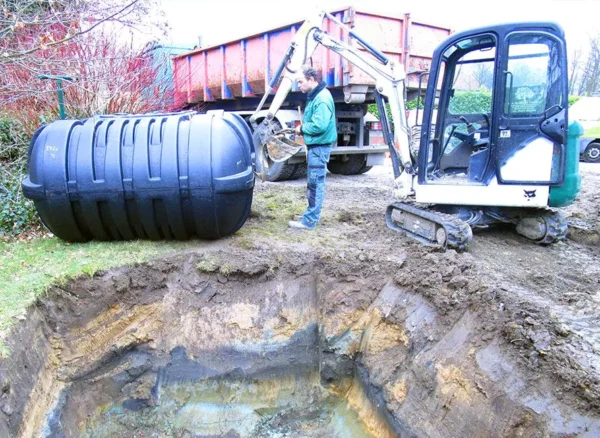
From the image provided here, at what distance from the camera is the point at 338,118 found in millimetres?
8109

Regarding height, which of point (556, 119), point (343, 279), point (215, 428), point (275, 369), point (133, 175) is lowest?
point (215, 428)

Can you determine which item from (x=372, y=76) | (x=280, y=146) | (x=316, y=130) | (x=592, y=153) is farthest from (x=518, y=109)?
(x=592, y=153)

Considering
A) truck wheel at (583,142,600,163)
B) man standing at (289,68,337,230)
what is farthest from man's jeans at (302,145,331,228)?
truck wheel at (583,142,600,163)

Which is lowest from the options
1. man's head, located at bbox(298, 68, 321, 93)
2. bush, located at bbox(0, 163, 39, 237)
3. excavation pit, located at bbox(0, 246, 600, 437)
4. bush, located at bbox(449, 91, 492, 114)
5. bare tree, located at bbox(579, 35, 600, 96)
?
excavation pit, located at bbox(0, 246, 600, 437)

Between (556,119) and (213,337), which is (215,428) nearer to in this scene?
(213,337)

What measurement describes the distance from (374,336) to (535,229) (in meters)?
2.26

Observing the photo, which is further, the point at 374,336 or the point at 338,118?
Result: the point at 338,118

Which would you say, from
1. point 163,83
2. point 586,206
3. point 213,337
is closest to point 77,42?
point 163,83

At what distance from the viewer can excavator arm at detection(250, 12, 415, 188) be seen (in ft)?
16.5

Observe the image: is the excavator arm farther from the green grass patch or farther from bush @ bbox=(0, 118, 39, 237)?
bush @ bbox=(0, 118, 39, 237)

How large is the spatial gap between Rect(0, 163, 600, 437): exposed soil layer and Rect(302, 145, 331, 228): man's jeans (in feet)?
1.34

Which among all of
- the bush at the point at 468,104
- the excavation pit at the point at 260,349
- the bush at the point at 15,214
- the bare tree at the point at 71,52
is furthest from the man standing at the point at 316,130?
the bush at the point at 15,214

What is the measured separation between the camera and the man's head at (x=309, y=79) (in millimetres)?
4550

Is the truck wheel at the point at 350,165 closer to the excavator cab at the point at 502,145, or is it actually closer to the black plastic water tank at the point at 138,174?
the excavator cab at the point at 502,145
